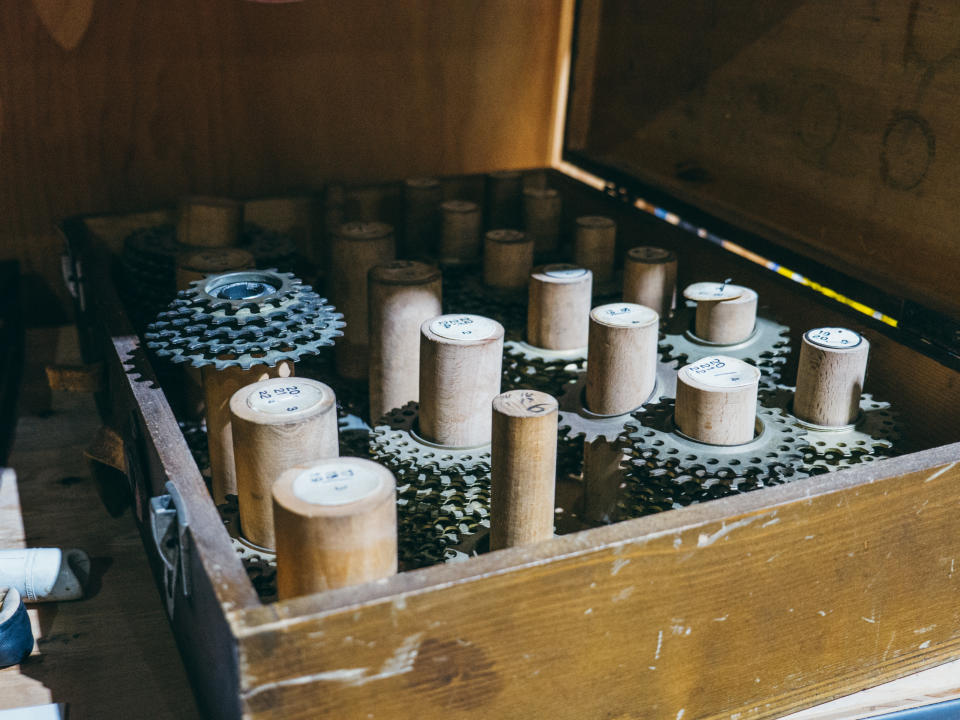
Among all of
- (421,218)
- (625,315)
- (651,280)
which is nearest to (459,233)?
(421,218)

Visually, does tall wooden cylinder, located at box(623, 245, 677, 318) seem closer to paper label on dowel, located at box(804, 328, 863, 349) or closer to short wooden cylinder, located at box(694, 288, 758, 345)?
short wooden cylinder, located at box(694, 288, 758, 345)

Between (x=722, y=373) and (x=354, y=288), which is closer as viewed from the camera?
(x=722, y=373)

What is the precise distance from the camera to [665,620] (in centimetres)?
60

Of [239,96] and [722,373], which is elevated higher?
[239,96]

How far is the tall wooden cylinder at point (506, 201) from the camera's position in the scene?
4.07 ft

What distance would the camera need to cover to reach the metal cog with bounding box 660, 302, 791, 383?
0.89 m

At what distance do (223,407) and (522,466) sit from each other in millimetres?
248

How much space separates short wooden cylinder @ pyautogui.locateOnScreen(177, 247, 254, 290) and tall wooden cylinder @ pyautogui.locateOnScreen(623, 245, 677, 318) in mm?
378

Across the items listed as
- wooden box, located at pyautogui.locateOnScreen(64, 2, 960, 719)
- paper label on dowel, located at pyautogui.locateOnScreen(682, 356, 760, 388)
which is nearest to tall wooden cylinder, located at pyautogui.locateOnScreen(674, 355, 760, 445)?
paper label on dowel, located at pyautogui.locateOnScreen(682, 356, 760, 388)

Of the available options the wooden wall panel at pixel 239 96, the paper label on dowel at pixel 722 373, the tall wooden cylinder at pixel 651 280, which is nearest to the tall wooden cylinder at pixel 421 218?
the wooden wall panel at pixel 239 96

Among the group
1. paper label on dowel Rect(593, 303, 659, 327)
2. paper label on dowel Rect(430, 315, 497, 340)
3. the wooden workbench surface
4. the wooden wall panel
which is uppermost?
the wooden wall panel

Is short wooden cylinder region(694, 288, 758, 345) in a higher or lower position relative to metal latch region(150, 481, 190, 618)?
higher

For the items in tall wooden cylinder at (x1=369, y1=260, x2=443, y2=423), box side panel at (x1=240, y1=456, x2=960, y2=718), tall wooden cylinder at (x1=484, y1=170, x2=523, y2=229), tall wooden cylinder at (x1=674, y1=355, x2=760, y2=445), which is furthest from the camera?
tall wooden cylinder at (x1=484, y1=170, x2=523, y2=229)

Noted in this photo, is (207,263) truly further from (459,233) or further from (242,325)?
(459,233)
